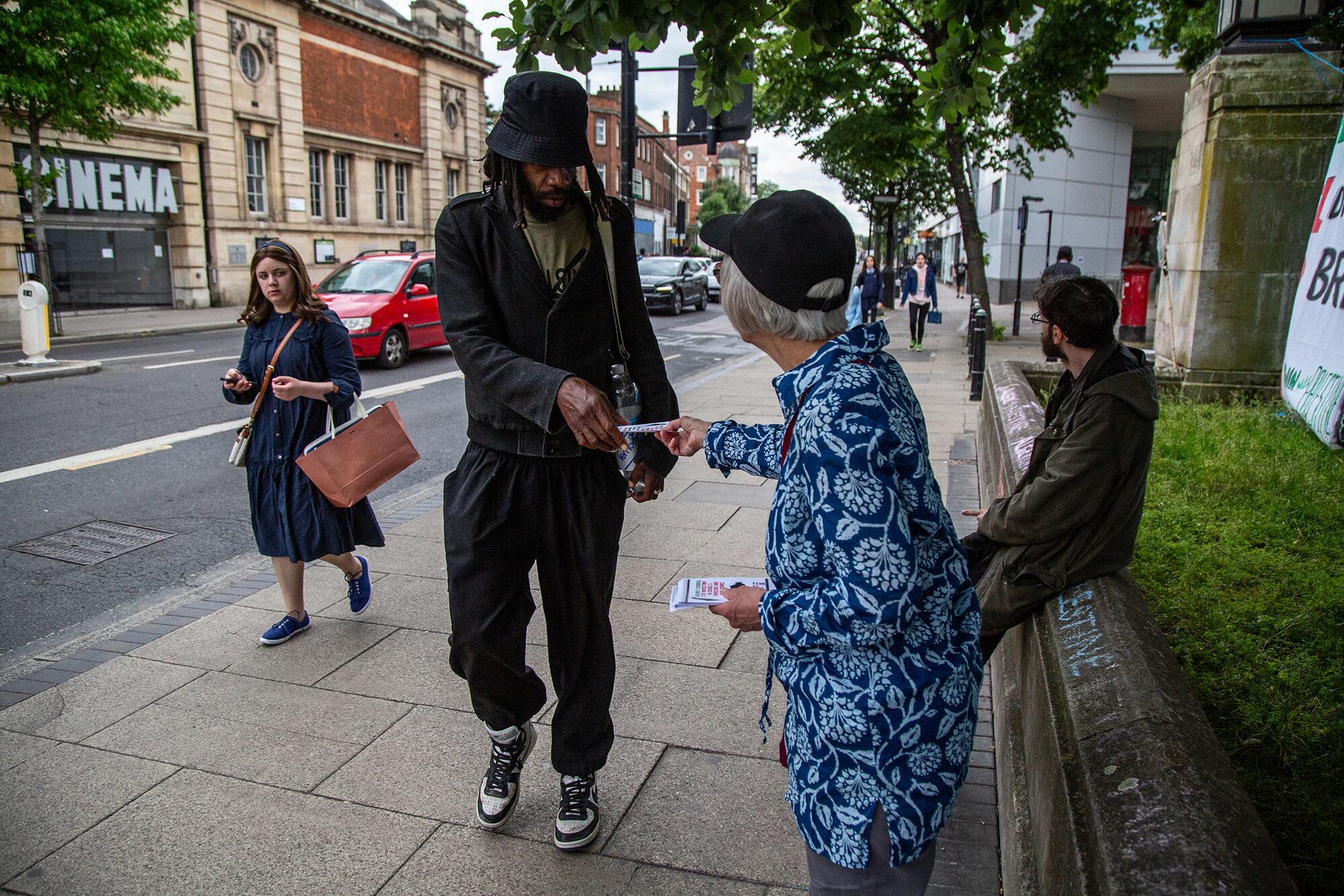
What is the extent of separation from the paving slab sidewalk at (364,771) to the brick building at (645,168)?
5100cm

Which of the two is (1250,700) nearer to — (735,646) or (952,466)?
(735,646)

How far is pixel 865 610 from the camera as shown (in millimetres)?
1602

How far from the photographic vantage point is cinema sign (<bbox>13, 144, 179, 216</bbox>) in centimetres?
2316

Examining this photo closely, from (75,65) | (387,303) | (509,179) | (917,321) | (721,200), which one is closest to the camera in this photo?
(509,179)

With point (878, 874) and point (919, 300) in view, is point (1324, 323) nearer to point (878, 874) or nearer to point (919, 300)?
point (878, 874)

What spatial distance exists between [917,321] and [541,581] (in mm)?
17454

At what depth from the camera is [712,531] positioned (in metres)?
6.07

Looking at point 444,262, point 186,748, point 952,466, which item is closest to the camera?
point 444,262

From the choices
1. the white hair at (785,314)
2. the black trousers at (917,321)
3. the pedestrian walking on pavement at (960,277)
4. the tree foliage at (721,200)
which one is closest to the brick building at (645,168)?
the tree foliage at (721,200)

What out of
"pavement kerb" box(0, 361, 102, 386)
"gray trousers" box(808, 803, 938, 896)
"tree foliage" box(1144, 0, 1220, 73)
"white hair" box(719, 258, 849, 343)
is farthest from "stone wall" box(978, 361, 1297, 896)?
"pavement kerb" box(0, 361, 102, 386)

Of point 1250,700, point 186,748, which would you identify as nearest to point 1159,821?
point 1250,700

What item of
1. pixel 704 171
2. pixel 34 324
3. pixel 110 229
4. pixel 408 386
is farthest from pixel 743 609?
pixel 704 171

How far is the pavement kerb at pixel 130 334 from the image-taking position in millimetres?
17406

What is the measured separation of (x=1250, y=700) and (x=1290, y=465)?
290cm
